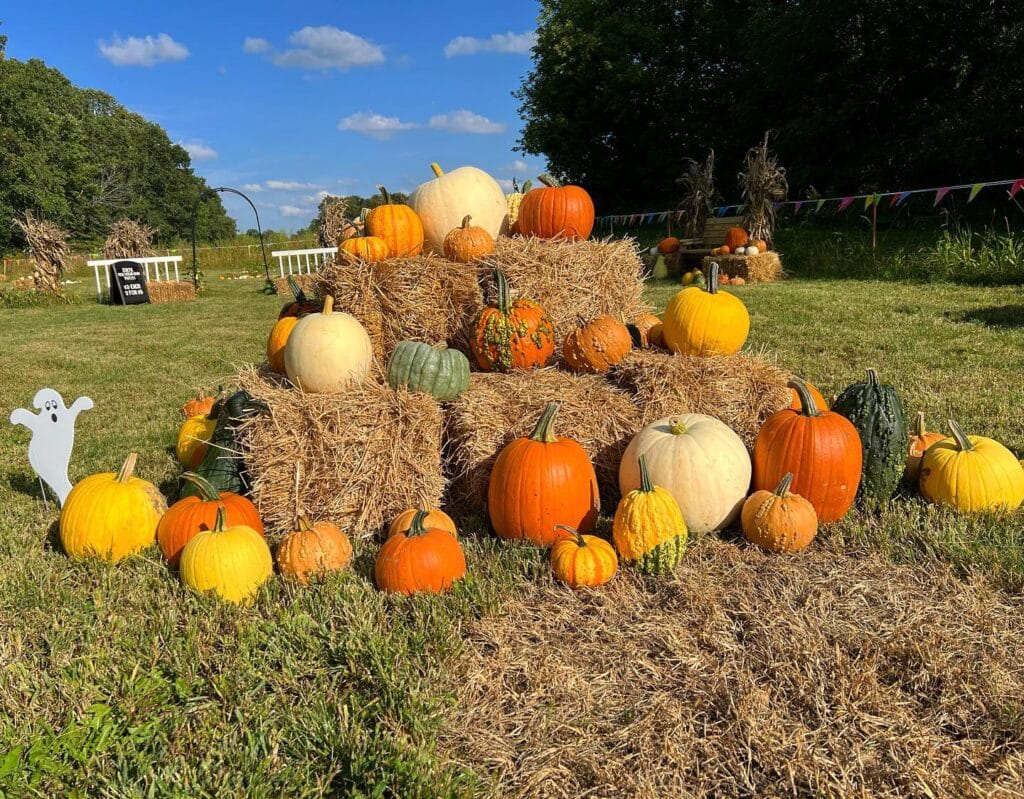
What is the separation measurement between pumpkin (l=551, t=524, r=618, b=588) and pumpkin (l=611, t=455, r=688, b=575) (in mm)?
92

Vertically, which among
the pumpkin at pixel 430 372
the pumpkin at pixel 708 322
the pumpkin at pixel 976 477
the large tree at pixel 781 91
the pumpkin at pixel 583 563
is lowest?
the pumpkin at pixel 583 563

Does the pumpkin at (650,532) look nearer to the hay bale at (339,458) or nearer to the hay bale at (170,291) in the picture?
the hay bale at (339,458)

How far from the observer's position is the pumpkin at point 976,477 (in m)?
3.20

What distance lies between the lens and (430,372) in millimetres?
3695

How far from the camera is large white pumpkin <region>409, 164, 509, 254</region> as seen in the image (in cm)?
456

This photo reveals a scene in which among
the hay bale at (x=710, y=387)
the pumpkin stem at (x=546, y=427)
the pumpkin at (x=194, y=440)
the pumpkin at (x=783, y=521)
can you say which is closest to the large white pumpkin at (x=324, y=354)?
the pumpkin at (x=194, y=440)

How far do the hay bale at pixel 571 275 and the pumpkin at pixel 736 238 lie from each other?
37.0 ft

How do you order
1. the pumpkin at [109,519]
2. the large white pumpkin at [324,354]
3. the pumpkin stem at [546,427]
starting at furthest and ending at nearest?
the large white pumpkin at [324,354], the pumpkin stem at [546,427], the pumpkin at [109,519]

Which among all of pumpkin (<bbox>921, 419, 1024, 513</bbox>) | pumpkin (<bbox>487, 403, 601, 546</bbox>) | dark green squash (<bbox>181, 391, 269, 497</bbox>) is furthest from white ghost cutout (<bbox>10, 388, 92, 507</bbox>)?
pumpkin (<bbox>921, 419, 1024, 513</bbox>)

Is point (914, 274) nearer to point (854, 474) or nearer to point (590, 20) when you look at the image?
point (854, 474)

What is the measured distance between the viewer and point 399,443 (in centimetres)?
350

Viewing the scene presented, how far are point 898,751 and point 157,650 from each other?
2375 millimetres

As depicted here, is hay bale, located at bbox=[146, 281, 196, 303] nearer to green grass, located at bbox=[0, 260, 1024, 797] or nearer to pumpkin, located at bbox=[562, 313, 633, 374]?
green grass, located at bbox=[0, 260, 1024, 797]

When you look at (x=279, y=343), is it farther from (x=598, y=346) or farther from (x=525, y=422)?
(x=598, y=346)
